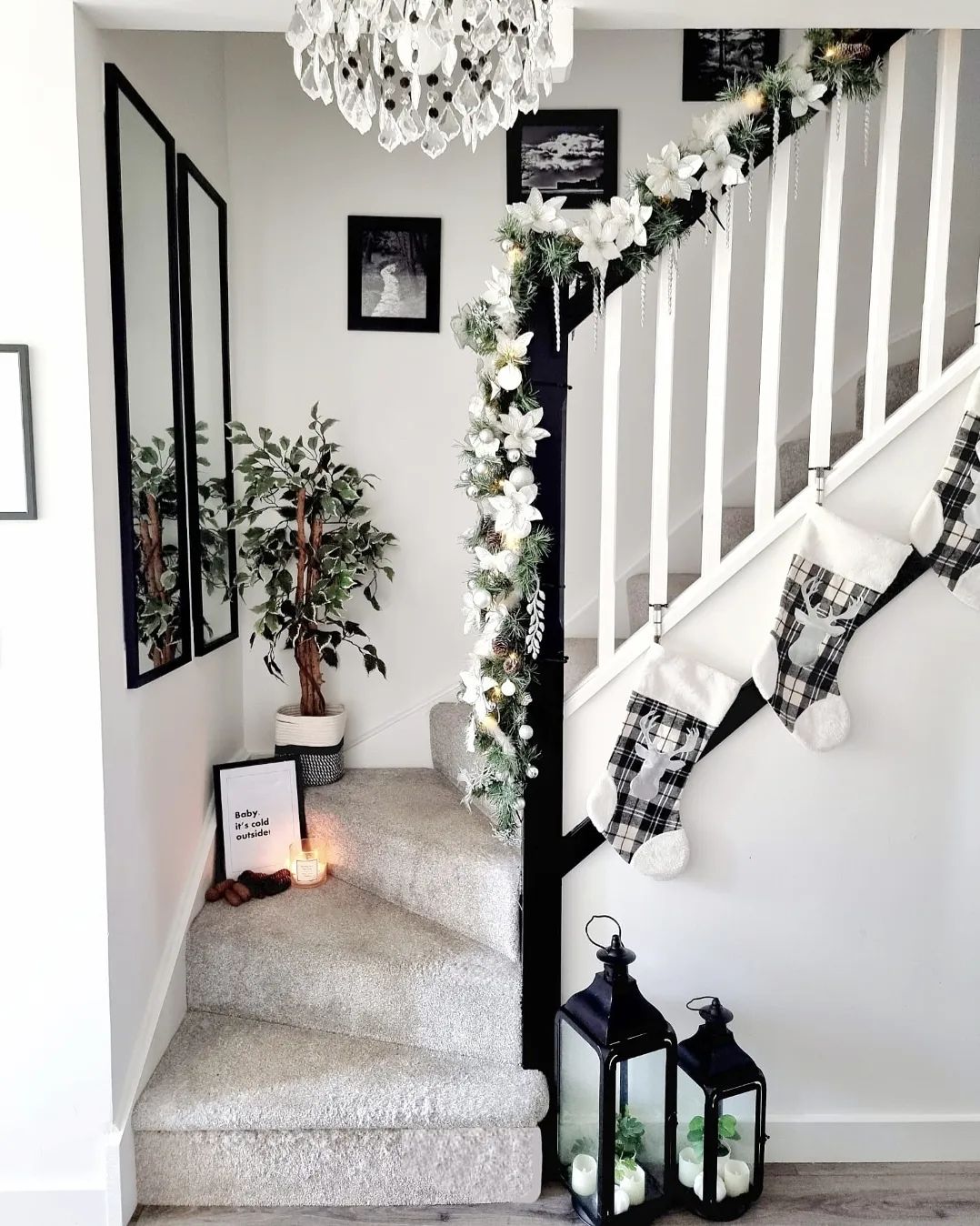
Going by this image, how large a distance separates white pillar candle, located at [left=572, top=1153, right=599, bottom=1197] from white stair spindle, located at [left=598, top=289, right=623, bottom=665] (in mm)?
1072

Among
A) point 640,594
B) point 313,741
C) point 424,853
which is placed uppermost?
point 640,594

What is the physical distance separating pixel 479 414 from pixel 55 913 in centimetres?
135

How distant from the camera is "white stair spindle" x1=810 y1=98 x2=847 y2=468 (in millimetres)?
1798

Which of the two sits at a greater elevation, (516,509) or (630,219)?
(630,219)

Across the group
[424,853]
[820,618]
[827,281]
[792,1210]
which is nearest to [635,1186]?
[792,1210]

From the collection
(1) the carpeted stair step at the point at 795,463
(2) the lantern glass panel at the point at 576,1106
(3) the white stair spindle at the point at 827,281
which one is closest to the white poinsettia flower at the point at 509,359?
(3) the white stair spindle at the point at 827,281

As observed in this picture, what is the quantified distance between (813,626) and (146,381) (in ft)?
5.20

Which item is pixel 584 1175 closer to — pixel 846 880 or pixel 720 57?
pixel 846 880

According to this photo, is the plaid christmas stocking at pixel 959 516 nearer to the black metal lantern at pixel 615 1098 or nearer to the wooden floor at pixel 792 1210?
the black metal lantern at pixel 615 1098

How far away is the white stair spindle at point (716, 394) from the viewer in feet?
5.98

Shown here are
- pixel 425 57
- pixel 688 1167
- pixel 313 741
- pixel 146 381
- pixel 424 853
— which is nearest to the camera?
pixel 425 57

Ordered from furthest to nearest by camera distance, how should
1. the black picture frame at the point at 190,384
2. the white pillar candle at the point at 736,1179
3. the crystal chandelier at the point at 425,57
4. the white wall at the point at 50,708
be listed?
the black picture frame at the point at 190,384 → the white pillar candle at the point at 736,1179 → the white wall at the point at 50,708 → the crystal chandelier at the point at 425,57

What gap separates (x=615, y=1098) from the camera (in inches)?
69.5

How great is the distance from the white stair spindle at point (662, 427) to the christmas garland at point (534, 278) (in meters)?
0.05
